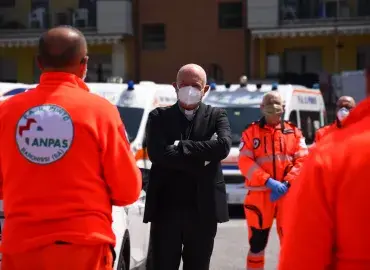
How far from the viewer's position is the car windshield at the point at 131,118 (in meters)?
12.3

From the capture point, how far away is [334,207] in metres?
2.18

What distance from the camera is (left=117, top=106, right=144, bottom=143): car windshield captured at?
12.3 meters

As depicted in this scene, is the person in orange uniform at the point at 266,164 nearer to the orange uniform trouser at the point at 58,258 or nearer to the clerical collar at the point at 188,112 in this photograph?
the clerical collar at the point at 188,112

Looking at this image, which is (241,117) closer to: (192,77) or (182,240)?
(192,77)

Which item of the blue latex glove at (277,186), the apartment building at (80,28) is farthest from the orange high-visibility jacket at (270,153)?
the apartment building at (80,28)

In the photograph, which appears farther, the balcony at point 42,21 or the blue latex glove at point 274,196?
the balcony at point 42,21

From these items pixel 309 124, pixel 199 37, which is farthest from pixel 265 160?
pixel 199 37

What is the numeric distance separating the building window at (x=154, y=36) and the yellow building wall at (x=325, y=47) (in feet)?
14.5

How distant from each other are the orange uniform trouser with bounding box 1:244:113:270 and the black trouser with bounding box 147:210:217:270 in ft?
4.87

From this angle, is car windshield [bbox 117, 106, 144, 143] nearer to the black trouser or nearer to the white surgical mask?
the white surgical mask

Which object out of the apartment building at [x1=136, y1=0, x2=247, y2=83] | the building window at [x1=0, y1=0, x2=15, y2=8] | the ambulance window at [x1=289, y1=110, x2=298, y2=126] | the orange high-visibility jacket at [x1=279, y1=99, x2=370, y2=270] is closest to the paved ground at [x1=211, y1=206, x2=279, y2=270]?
the ambulance window at [x1=289, y1=110, x2=298, y2=126]

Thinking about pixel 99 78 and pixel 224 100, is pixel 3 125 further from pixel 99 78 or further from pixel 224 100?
pixel 99 78

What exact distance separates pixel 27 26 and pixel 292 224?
1296 inches

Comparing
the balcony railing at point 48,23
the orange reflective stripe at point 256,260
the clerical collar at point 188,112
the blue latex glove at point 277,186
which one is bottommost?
the orange reflective stripe at point 256,260
